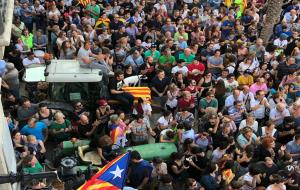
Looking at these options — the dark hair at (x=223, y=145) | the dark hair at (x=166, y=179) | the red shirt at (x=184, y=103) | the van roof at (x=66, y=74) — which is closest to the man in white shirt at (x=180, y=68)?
the red shirt at (x=184, y=103)

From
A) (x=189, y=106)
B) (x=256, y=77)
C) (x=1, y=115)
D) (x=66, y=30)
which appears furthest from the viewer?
(x=66, y=30)

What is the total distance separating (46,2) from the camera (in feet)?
53.2

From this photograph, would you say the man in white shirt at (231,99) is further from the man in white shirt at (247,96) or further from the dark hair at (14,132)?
the dark hair at (14,132)

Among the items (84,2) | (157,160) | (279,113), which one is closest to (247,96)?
(279,113)

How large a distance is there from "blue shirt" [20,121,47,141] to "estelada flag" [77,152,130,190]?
301 centimetres

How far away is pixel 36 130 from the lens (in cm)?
1020

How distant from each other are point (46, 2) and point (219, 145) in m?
8.60

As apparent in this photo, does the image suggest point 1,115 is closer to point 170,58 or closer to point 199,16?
point 170,58

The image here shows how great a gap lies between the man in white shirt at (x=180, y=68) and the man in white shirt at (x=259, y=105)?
6.42 feet

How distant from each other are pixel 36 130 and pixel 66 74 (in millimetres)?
1700

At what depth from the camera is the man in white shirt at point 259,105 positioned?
11.7 meters

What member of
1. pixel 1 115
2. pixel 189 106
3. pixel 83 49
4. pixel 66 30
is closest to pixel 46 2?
pixel 66 30

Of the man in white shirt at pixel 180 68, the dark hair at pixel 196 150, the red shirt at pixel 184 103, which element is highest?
the man in white shirt at pixel 180 68

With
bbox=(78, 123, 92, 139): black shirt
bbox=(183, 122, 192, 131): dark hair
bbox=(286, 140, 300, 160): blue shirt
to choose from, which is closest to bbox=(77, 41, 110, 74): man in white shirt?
bbox=(78, 123, 92, 139): black shirt
